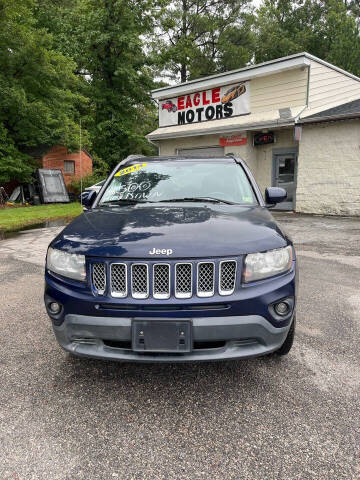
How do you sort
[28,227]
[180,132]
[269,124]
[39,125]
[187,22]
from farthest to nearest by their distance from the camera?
[187,22] → [39,125] → [180,132] → [269,124] → [28,227]

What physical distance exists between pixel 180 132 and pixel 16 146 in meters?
9.02

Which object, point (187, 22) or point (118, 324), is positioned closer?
point (118, 324)

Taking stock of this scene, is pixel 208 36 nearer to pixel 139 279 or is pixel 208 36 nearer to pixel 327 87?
pixel 327 87

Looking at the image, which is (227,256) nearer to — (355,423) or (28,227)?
(355,423)

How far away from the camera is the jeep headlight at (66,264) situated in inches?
90.7

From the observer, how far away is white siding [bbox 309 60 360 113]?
43.3 ft

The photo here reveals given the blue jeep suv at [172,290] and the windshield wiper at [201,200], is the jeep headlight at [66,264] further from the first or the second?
the windshield wiper at [201,200]

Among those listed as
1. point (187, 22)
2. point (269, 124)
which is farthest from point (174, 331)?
point (187, 22)

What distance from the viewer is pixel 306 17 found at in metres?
32.1

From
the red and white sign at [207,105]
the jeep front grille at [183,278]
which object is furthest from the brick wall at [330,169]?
the jeep front grille at [183,278]

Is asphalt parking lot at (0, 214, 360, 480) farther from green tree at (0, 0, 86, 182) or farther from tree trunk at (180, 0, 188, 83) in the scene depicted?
tree trunk at (180, 0, 188, 83)

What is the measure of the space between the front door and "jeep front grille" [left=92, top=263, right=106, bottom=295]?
1284 cm

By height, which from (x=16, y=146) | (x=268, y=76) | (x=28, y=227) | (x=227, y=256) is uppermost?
(x=268, y=76)

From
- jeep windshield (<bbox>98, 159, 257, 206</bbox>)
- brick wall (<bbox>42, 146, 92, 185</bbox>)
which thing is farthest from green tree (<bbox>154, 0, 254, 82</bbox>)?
jeep windshield (<bbox>98, 159, 257, 206</bbox>)
